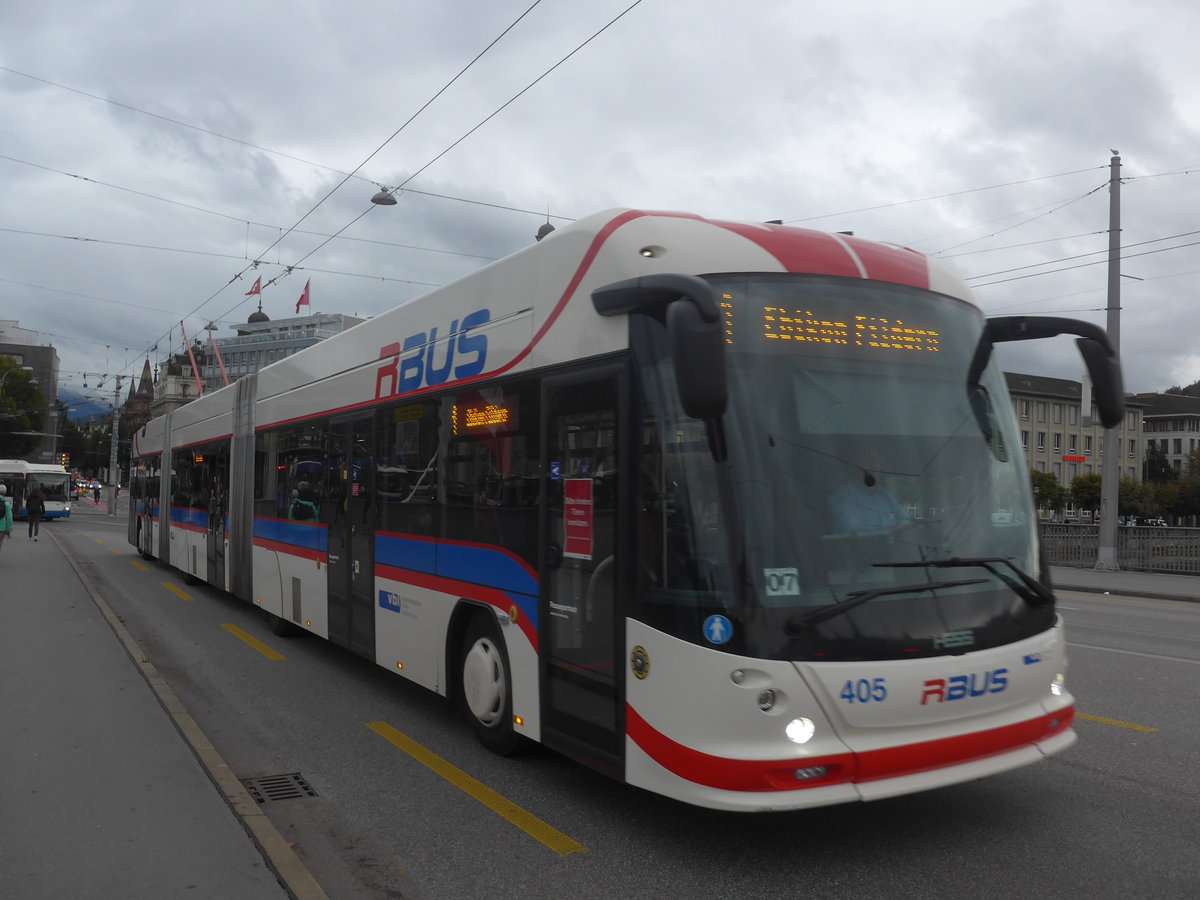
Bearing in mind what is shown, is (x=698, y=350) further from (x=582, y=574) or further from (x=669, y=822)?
(x=669, y=822)

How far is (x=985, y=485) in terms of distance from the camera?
4.73 metres

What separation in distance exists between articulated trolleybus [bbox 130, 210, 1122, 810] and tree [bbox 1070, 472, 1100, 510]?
86198 mm

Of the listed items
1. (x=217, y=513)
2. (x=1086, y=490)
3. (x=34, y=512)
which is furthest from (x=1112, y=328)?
(x=1086, y=490)

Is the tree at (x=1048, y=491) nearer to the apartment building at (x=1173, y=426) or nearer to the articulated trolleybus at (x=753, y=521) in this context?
the apartment building at (x=1173, y=426)

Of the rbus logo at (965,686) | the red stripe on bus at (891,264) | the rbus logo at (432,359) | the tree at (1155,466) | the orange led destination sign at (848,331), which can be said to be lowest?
the rbus logo at (965,686)

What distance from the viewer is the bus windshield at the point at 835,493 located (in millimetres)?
4188

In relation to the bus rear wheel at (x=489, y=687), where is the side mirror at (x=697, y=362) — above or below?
above

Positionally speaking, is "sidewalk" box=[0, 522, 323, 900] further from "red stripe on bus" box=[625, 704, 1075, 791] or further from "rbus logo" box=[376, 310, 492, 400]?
"rbus logo" box=[376, 310, 492, 400]

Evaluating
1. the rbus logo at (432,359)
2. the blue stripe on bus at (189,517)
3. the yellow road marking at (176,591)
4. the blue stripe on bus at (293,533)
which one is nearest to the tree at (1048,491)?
the blue stripe on bus at (189,517)

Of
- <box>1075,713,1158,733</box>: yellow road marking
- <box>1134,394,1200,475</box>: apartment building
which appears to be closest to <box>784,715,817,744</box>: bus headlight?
<box>1075,713,1158,733</box>: yellow road marking

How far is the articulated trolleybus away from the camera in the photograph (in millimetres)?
4117

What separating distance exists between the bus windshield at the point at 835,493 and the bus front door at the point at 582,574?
31cm

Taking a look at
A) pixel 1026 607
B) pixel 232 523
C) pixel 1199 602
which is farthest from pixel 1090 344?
pixel 1199 602

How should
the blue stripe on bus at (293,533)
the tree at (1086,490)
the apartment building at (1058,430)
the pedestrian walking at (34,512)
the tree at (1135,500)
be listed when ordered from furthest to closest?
the apartment building at (1058,430) → the tree at (1086,490) → the tree at (1135,500) → the pedestrian walking at (34,512) → the blue stripe on bus at (293,533)
